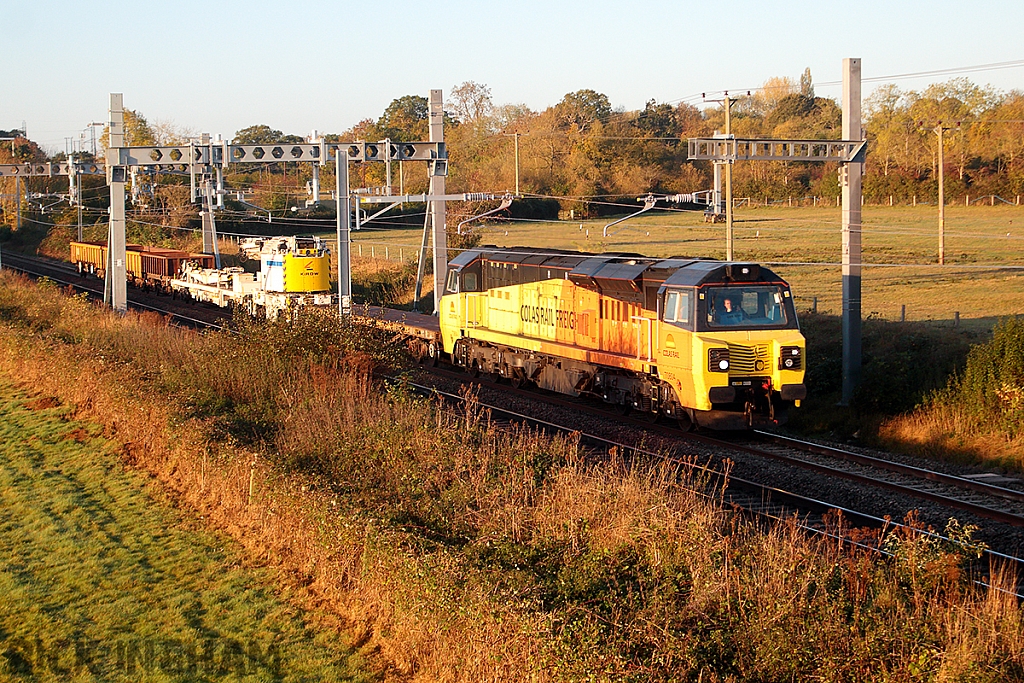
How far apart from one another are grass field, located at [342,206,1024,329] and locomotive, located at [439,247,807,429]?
1050 cm

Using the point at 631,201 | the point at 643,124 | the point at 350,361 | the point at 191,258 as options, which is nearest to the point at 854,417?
the point at 350,361

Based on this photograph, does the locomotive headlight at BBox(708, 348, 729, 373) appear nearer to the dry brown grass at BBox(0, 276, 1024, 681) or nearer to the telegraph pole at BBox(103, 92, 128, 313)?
the dry brown grass at BBox(0, 276, 1024, 681)

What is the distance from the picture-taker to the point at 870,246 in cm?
5747

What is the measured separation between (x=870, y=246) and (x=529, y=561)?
53.4 m

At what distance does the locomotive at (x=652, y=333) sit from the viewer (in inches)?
688

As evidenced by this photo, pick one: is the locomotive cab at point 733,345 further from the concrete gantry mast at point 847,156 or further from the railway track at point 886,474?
the concrete gantry mast at point 847,156

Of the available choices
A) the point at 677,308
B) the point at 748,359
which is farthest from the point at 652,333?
the point at 748,359

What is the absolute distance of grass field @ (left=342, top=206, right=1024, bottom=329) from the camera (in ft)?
120

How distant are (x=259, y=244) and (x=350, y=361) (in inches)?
924

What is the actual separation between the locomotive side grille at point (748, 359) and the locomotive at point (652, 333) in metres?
0.02

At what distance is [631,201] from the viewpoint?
63219mm

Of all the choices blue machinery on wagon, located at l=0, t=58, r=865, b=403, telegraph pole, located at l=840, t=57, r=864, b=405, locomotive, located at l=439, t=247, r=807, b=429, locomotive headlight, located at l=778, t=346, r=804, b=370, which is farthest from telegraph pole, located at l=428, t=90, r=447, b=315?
locomotive headlight, located at l=778, t=346, r=804, b=370

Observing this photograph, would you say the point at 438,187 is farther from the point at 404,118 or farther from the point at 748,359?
the point at 404,118

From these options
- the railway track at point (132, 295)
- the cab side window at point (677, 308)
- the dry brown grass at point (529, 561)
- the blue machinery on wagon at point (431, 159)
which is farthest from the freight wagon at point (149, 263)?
the dry brown grass at point (529, 561)
